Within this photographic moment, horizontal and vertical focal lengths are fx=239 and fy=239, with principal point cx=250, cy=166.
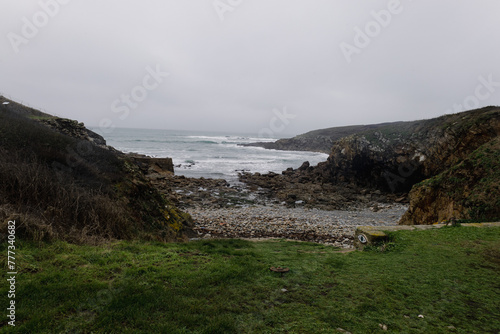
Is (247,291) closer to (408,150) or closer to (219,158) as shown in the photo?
(408,150)

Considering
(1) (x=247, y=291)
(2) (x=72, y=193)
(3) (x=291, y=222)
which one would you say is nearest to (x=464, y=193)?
(3) (x=291, y=222)

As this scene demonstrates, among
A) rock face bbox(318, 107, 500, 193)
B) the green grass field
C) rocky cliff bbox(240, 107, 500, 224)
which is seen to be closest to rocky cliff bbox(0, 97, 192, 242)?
the green grass field

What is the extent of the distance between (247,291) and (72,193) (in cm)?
532

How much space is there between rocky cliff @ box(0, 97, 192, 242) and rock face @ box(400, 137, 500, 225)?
9.35 m

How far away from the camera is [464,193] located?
8.34 metres

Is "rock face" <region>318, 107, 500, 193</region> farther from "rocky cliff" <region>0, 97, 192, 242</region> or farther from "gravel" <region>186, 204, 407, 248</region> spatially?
"rocky cliff" <region>0, 97, 192, 242</region>

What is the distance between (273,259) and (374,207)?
1461cm

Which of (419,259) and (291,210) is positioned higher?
(419,259)

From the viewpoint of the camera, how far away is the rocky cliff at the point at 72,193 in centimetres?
516

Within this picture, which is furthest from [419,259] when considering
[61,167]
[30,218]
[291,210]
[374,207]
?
[374,207]

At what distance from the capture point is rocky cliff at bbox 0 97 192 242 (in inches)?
203

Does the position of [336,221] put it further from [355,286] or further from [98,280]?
[98,280]

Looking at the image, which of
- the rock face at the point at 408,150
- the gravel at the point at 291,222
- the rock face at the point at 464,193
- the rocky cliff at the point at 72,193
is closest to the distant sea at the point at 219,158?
the rock face at the point at 408,150

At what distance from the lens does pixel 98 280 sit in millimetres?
3590
